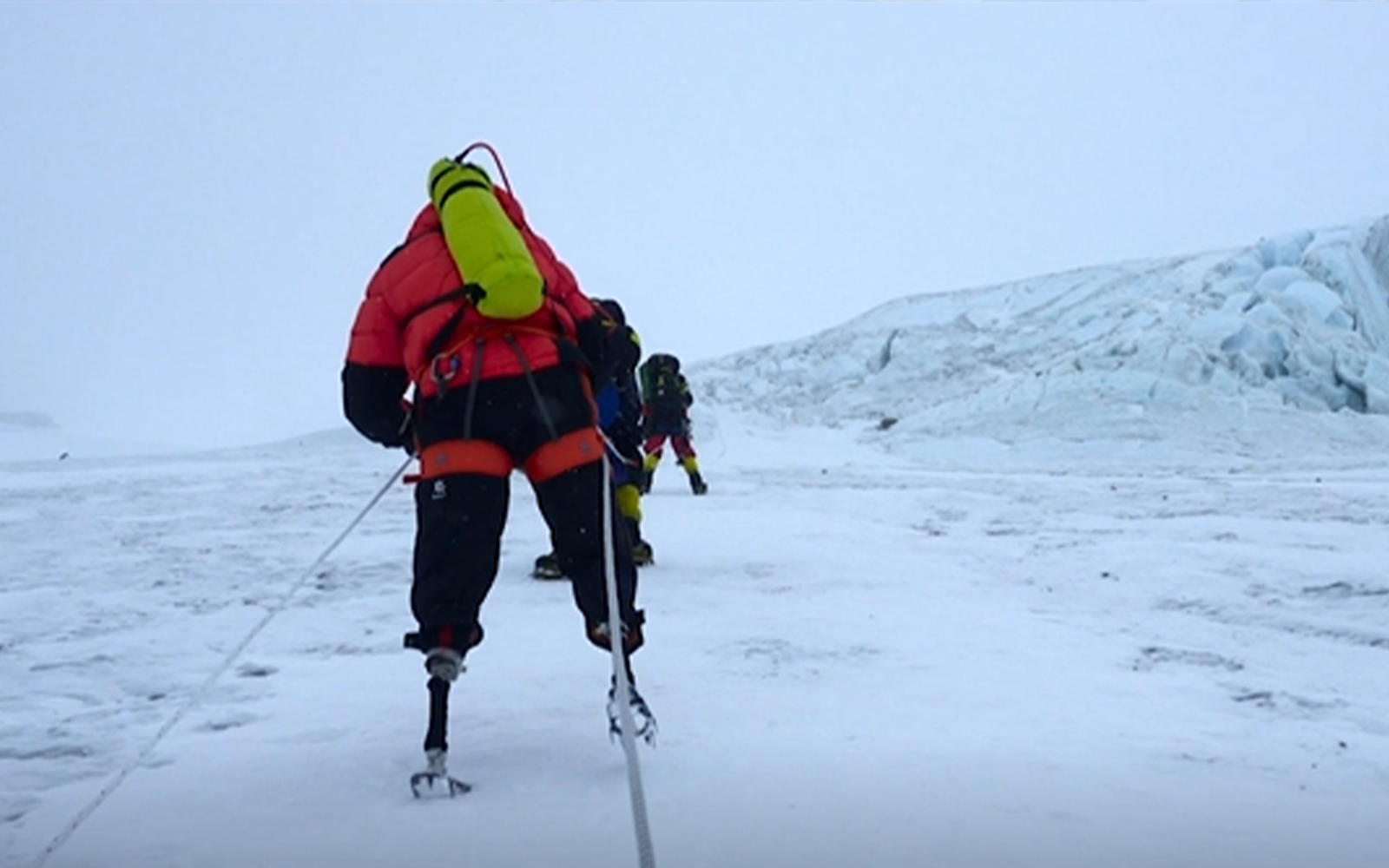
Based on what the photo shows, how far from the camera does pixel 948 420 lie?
2288 centimetres

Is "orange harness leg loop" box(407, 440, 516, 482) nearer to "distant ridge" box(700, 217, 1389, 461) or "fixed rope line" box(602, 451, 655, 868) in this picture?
"fixed rope line" box(602, 451, 655, 868)

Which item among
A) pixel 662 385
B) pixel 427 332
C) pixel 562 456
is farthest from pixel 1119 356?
pixel 427 332

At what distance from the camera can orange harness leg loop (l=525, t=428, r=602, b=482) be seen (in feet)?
8.77

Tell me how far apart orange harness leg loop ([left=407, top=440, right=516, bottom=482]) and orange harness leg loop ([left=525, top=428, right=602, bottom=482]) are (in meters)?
0.10

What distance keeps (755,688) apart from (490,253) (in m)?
→ 1.69

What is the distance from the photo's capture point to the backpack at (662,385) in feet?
34.6

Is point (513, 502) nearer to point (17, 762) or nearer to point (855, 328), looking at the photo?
point (17, 762)

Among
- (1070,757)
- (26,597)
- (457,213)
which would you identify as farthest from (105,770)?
(26,597)

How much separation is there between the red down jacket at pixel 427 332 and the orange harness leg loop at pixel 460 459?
148 mm

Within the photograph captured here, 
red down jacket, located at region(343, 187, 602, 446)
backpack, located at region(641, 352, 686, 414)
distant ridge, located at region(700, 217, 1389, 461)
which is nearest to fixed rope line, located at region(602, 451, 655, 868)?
red down jacket, located at region(343, 187, 602, 446)

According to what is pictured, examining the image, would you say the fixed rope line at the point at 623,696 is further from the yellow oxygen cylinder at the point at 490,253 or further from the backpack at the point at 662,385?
the backpack at the point at 662,385

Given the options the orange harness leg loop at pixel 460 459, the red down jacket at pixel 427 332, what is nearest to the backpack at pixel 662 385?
the red down jacket at pixel 427 332

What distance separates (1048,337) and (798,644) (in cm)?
2732

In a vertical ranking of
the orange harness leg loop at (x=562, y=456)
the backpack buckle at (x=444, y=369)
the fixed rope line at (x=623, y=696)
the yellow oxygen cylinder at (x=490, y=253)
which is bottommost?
the fixed rope line at (x=623, y=696)
